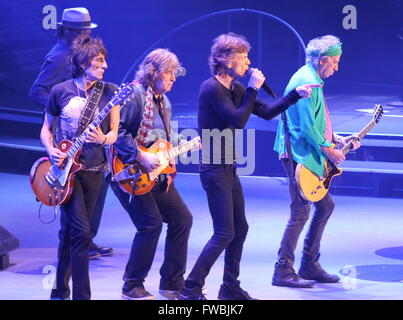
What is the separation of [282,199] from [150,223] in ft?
12.9

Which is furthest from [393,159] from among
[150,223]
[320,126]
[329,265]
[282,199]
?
[150,223]

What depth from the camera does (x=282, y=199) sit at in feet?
31.3

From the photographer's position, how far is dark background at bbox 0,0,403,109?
1304cm

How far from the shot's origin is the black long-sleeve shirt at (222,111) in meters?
5.52

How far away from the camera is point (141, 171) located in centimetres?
571

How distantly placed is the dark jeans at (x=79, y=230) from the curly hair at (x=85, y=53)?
24.7 inches

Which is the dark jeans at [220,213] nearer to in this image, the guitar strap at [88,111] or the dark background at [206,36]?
the guitar strap at [88,111]

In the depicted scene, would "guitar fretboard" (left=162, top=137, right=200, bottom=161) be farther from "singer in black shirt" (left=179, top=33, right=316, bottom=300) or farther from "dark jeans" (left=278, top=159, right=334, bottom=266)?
"dark jeans" (left=278, top=159, right=334, bottom=266)

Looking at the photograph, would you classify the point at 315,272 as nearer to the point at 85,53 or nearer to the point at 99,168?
the point at 99,168

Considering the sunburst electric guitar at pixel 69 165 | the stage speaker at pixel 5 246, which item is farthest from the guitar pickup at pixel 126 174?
the stage speaker at pixel 5 246

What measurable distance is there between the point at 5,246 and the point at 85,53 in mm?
1890

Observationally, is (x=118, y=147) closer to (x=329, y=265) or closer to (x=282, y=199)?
(x=329, y=265)

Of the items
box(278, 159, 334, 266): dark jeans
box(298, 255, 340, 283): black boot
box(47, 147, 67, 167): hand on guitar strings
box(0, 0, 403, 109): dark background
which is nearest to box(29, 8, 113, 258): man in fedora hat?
box(47, 147, 67, 167): hand on guitar strings
